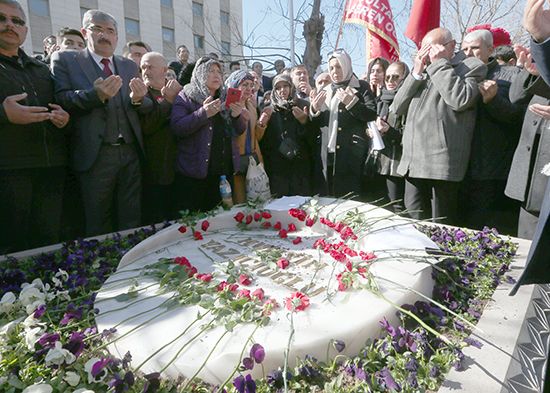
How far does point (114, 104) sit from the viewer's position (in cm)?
337

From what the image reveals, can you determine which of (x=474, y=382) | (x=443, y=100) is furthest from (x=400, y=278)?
(x=443, y=100)

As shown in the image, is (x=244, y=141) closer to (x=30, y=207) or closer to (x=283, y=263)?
(x=30, y=207)

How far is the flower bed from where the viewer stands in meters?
1.38

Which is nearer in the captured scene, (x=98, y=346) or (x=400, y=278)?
(x=98, y=346)

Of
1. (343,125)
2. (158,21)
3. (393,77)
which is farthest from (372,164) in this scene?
(158,21)

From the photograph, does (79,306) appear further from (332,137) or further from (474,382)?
(332,137)

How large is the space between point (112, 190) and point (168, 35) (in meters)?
25.2

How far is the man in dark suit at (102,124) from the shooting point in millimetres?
3229

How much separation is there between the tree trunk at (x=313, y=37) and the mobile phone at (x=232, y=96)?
8.14m

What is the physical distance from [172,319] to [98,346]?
293 millimetres

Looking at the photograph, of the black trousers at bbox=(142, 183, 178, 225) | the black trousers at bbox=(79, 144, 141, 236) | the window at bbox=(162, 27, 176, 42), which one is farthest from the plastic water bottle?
the window at bbox=(162, 27, 176, 42)

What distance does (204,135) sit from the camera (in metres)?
3.70

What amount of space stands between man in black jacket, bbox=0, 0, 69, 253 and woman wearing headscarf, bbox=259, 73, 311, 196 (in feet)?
6.29

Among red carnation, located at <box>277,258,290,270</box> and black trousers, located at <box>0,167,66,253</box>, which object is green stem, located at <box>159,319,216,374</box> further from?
black trousers, located at <box>0,167,66,253</box>
